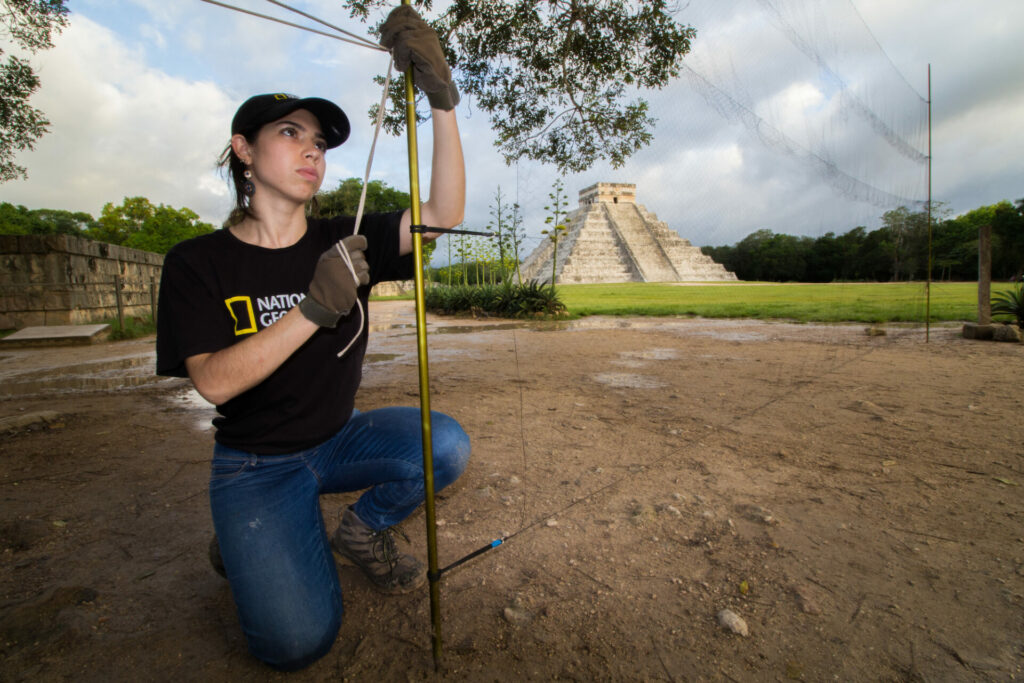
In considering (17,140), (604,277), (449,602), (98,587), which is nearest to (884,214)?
(449,602)

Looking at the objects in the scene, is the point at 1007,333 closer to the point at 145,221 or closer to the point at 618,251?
the point at 618,251

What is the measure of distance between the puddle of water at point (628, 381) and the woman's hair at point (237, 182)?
3.32 metres

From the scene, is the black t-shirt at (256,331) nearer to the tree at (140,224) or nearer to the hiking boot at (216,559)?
the hiking boot at (216,559)

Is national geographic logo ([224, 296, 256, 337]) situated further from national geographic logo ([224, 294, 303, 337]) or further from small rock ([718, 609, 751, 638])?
small rock ([718, 609, 751, 638])

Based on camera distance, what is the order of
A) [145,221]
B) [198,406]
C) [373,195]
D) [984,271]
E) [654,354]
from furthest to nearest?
[145,221] → [373,195] → [984,271] → [654,354] → [198,406]

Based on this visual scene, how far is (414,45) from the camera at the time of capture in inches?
59.1

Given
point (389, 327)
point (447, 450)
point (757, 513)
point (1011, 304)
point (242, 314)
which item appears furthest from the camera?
point (389, 327)

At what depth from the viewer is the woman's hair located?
1.84m

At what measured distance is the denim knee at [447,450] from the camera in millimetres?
1871

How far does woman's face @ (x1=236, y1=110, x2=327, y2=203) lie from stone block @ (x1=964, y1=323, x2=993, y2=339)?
8.13m

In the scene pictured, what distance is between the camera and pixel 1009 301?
23.7 ft

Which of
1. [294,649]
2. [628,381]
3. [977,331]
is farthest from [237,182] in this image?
[977,331]

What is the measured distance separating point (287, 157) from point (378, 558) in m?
1.40

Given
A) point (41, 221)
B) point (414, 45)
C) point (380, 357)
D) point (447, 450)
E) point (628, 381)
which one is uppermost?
point (41, 221)
